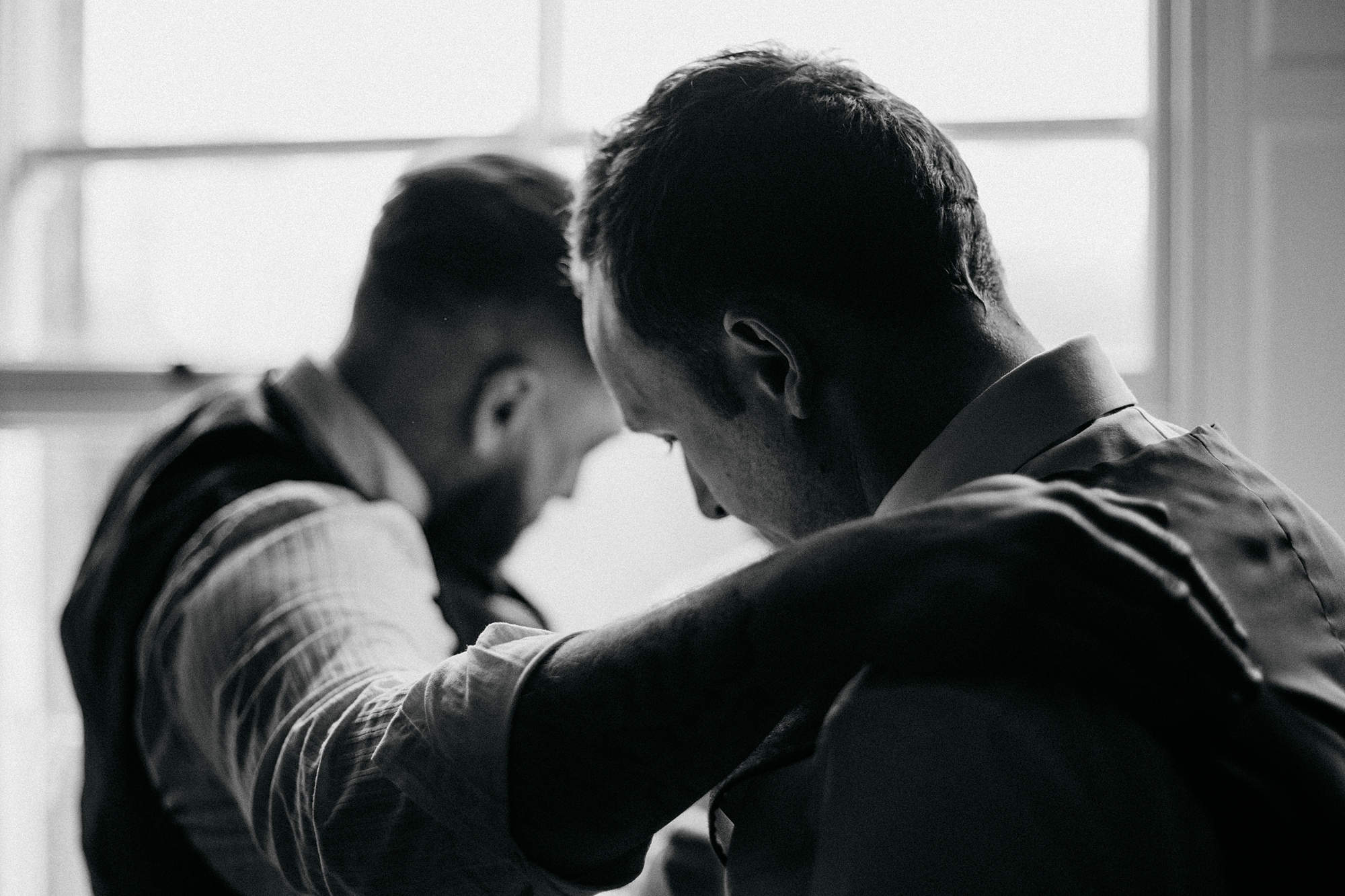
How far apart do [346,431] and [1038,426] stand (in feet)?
2.93

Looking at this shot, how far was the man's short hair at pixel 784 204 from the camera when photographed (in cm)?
79

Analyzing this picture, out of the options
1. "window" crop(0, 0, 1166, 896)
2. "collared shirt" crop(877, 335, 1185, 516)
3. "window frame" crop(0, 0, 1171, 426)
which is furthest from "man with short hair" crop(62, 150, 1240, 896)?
"window frame" crop(0, 0, 1171, 426)

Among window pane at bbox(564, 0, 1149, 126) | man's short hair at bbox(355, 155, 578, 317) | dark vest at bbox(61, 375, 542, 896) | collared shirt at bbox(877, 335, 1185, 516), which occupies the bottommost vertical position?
dark vest at bbox(61, 375, 542, 896)

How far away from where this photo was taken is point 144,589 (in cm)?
129

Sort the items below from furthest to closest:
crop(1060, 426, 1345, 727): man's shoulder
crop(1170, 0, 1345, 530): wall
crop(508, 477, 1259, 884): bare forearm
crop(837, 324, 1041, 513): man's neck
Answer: crop(1170, 0, 1345, 530): wall, crop(837, 324, 1041, 513): man's neck, crop(1060, 426, 1345, 727): man's shoulder, crop(508, 477, 1259, 884): bare forearm

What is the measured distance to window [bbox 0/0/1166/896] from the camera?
2.08 metres

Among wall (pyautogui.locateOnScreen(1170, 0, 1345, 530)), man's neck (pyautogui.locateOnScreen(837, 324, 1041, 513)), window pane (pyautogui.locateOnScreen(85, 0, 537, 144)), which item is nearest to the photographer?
man's neck (pyautogui.locateOnScreen(837, 324, 1041, 513))

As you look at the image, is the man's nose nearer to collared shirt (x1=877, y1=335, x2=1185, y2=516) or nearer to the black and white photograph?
the black and white photograph

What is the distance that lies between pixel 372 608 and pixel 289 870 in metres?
0.26

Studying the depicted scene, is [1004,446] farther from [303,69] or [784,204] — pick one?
[303,69]

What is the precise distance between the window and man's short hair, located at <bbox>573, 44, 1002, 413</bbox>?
114cm

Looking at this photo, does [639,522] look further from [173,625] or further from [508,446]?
[173,625]

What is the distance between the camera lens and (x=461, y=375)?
1.47 metres

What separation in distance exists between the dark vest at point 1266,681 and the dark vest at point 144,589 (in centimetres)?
74
